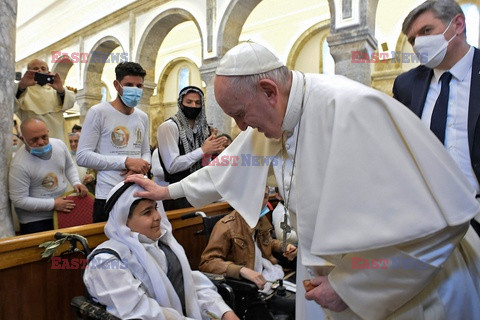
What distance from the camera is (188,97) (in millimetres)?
3463

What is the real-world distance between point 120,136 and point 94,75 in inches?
357

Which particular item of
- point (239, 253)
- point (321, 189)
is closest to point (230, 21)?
point (239, 253)

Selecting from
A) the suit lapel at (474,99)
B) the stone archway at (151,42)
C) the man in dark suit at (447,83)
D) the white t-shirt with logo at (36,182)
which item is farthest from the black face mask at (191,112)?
the stone archway at (151,42)

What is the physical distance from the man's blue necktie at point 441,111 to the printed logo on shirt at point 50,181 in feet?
8.87

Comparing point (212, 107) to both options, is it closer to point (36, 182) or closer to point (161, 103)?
point (36, 182)

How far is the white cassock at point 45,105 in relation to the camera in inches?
132

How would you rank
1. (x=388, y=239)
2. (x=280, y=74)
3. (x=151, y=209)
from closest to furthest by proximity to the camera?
(x=388, y=239) < (x=280, y=74) < (x=151, y=209)

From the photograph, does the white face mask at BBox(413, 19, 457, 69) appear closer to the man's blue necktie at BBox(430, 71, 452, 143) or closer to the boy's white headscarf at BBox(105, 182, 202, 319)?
the man's blue necktie at BBox(430, 71, 452, 143)

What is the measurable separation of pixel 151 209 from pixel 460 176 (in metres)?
1.55

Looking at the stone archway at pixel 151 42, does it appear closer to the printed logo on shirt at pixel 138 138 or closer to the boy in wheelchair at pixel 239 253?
the printed logo on shirt at pixel 138 138

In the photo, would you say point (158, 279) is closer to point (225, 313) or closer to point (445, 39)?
point (225, 313)

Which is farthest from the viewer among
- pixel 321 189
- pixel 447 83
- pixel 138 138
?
pixel 138 138

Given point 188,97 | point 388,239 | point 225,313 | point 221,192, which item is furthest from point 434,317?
point 188,97

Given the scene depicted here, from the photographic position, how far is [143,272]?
6.31ft
